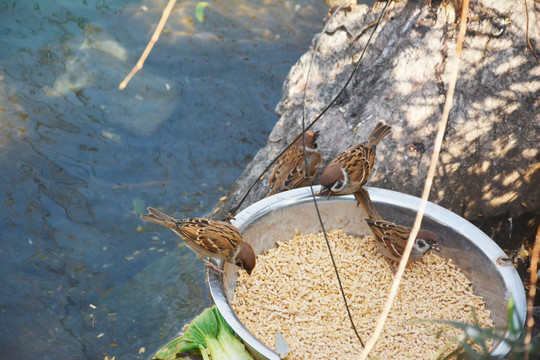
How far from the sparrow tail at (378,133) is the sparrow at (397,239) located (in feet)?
2.27

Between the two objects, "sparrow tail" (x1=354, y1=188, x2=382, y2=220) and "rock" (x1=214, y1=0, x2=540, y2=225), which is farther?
"rock" (x1=214, y1=0, x2=540, y2=225)

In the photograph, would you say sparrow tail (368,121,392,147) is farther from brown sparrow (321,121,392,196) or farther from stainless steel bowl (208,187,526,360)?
stainless steel bowl (208,187,526,360)

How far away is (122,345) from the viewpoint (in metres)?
4.30

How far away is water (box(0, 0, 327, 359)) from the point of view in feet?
15.1

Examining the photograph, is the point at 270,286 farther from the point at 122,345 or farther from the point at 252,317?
the point at 122,345

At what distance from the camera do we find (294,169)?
438cm

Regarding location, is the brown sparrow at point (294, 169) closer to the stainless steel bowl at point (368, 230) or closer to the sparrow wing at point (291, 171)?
the sparrow wing at point (291, 171)

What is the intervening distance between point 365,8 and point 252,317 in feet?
10.4

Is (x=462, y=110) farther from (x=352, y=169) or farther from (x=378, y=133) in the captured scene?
(x=352, y=169)

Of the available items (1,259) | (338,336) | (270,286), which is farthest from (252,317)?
(1,259)

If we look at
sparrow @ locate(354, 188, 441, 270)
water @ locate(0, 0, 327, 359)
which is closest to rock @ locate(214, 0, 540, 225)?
sparrow @ locate(354, 188, 441, 270)

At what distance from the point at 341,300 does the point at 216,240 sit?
88 cm

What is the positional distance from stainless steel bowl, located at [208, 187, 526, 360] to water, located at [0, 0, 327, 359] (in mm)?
1140

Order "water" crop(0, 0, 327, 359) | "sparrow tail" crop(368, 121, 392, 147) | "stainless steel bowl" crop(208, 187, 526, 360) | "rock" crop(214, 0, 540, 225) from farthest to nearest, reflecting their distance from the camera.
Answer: "water" crop(0, 0, 327, 359) < "rock" crop(214, 0, 540, 225) < "sparrow tail" crop(368, 121, 392, 147) < "stainless steel bowl" crop(208, 187, 526, 360)
